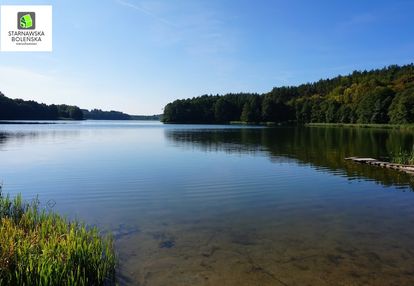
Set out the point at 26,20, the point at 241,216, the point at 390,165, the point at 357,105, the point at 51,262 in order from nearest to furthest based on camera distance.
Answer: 1. the point at 51,262
2. the point at 241,216
3. the point at 390,165
4. the point at 26,20
5. the point at 357,105

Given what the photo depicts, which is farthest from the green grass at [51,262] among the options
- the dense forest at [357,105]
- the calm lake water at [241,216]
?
the dense forest at [357,105]

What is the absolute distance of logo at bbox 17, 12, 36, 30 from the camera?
34.2 metres

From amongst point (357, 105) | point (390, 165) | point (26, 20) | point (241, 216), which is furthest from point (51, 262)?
point (357, 105)

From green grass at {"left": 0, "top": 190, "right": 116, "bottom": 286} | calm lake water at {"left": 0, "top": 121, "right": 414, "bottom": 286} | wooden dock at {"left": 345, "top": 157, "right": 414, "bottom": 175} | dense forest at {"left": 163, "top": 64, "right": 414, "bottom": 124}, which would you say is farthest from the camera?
dense forest at {"left": 163, "top": 64, "right": 414, "bottom": 124}

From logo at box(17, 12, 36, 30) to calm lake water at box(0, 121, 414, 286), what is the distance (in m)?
13.9

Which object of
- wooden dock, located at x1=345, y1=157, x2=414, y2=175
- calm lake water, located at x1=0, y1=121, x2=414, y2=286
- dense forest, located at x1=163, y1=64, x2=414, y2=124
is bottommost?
calm lake water, located at x1=0, y1=121, x2=414, y2=286

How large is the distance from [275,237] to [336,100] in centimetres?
16527

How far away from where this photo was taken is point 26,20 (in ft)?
114

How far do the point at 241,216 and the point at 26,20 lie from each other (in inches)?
1221

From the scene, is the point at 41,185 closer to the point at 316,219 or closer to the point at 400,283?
the point at 316,219

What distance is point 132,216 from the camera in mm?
15938

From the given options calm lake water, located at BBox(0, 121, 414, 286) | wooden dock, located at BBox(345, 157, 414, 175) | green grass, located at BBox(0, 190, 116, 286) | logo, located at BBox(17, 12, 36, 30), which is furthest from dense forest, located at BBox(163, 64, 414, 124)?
green grass, located at BBox(0, 190, 116, 286)

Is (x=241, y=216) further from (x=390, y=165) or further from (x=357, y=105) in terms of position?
(x=357, y=105)

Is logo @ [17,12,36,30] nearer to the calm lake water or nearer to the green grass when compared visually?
the calm lake water
